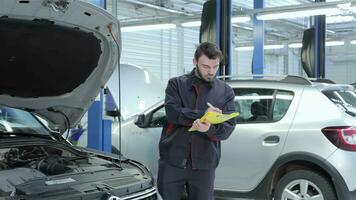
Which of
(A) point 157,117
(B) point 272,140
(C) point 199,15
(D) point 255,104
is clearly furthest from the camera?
(C) point 199,15

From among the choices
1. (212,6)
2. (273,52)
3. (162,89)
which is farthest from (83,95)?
(273,52)

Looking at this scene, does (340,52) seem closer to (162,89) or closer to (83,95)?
(162,89)

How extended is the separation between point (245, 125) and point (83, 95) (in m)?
1.93

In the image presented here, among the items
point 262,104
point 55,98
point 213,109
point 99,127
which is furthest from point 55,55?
point 262,104

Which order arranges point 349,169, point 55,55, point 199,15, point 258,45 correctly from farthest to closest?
point 199,15 → point 258,45 → point 349,169 → point 55,55

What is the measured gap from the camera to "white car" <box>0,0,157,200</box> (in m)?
2.70

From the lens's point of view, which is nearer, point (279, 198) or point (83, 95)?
point (83, 95)

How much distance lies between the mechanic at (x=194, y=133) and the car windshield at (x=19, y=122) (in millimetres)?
1057

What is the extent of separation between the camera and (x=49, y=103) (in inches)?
157

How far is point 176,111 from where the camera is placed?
10.9 feet

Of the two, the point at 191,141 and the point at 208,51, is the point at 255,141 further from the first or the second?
the point at 208,51

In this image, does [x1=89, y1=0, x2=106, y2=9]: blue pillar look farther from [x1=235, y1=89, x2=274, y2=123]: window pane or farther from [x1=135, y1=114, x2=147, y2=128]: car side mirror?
[x1=235, y1=89, x2=274, y2=123]: window pane

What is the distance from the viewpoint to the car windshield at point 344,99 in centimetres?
500

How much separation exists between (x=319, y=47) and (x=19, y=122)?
10960 millimetres
